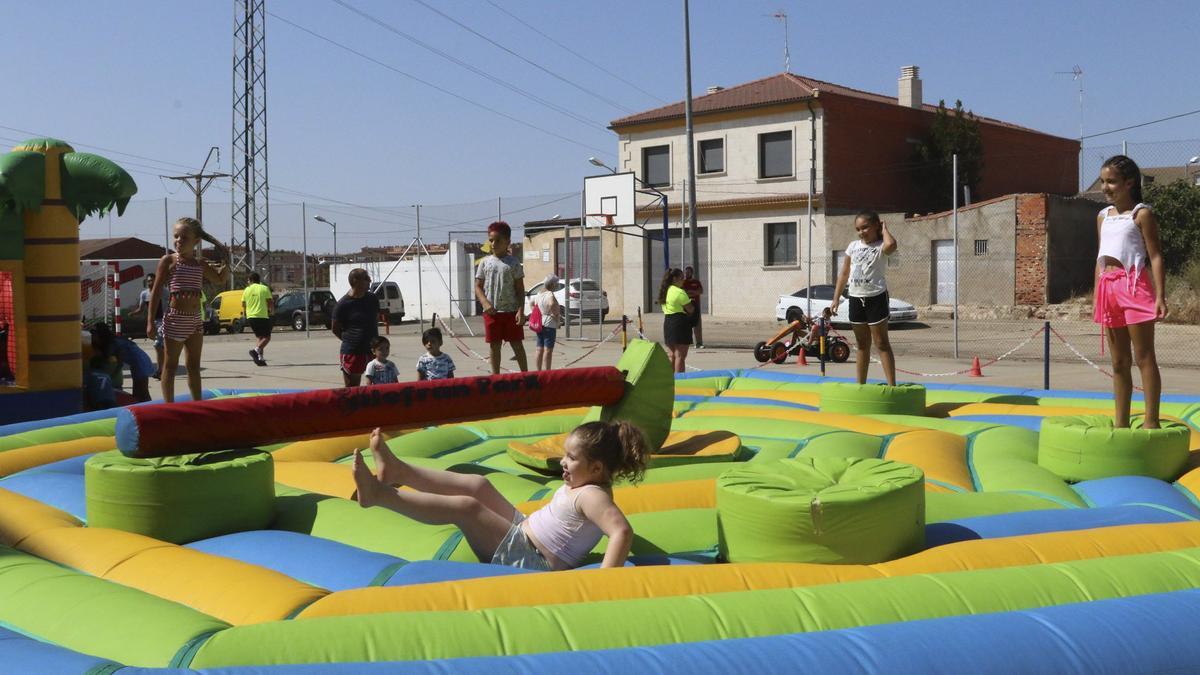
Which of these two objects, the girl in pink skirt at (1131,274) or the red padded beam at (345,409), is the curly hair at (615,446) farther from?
the girl in pink skirt at (1131,274)

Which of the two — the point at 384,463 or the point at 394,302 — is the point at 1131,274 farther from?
the point at 394,302

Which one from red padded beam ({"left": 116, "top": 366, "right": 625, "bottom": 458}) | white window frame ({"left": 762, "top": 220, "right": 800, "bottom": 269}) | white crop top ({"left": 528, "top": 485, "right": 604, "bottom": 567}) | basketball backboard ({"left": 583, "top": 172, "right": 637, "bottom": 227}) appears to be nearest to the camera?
white crop top ({"left": 528, "top": 485, "right": 604, "bottom": 567})

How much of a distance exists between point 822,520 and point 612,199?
67.7 ft

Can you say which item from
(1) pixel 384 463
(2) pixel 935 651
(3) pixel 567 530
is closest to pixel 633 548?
(3) pixel 567 530

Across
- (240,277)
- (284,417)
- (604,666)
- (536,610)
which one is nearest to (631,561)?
(536,610)

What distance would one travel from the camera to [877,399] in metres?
6.57

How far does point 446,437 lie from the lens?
613 cm

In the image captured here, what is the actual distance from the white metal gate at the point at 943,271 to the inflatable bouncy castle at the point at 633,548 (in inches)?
763

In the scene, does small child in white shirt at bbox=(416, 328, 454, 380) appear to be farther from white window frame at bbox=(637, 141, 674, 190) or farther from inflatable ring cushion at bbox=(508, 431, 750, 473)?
white window frame at bbox=(637, 141, 674, 190)

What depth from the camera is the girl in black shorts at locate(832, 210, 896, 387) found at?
699cm

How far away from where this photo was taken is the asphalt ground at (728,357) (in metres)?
12.8

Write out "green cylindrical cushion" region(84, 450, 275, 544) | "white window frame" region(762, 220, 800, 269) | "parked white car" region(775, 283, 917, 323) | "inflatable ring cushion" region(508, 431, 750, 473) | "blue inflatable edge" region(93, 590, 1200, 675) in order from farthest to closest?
1. "white window frame" region(762, 220, 800, 269)
2. "parked white car" region(775, 283, 917, 323)
3. "inflatable ring cushion" region(508, 431, 750, 473)
4. "green cylindrical cushion" region(84, 450, 275, 544)
5. "blue inflatable edge" region(93, 590, 1200, 675)

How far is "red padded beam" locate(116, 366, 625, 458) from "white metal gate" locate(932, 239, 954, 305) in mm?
21185

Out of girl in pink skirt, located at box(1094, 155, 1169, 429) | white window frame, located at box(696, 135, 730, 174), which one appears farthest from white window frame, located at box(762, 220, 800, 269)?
girl in pink skirt, located at box(1094, 155, 1169, 429)
